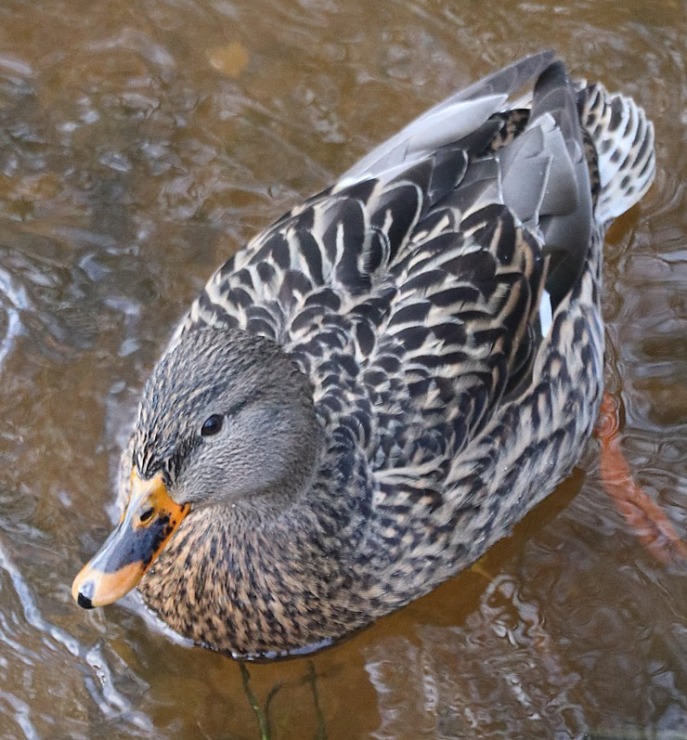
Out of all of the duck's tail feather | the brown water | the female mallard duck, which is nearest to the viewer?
the female mallard duck

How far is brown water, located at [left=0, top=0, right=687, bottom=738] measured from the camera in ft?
14.9

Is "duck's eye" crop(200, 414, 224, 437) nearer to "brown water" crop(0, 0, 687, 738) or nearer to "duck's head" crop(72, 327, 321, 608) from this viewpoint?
"duck's head" crop(72, 327, 321, 608)

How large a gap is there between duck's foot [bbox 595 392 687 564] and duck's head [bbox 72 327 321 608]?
1.72 m

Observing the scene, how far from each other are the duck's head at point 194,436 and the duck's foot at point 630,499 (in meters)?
1.72

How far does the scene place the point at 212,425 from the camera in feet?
12.3

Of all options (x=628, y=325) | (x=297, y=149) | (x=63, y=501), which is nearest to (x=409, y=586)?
(x=63, y=501)

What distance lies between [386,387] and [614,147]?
71.7 inches

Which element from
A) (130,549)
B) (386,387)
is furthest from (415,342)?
(130,549)

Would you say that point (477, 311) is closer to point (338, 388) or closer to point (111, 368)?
point (338, 388)

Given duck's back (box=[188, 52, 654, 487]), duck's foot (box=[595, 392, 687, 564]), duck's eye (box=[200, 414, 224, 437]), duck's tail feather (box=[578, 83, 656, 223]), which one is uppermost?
duck's eye (box=[200, 414, 224, 437])

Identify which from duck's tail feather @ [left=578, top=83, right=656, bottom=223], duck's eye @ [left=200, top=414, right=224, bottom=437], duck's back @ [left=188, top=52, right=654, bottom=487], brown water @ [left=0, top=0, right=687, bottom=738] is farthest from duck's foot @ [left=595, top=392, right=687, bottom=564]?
duck's eye @ [left=200, top=414, right=224, bottom=437]

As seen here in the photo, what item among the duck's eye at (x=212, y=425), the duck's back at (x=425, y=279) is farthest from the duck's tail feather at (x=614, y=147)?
the duck's eye at (x=212, y=425)

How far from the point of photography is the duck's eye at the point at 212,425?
3.73 meters

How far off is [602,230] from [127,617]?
2494 mm
